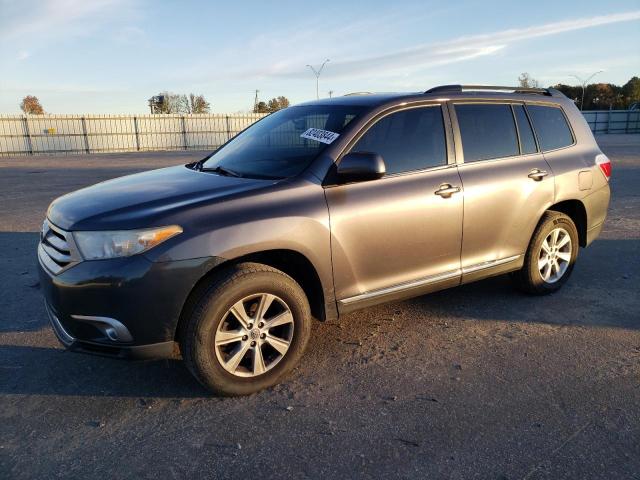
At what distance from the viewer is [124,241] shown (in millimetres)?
2713

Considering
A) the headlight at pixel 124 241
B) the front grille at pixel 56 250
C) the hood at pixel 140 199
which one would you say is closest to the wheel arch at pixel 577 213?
the hood at pixel 140 199

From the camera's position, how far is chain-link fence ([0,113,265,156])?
34188mm

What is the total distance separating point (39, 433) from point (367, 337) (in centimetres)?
221

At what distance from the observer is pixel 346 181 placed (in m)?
3.26

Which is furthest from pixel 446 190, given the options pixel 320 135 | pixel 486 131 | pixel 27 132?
pixel 27 132

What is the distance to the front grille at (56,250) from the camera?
284 centimetres

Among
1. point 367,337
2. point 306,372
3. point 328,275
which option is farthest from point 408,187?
point 306,372

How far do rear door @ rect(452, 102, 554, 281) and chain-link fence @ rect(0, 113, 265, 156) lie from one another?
3237 cm

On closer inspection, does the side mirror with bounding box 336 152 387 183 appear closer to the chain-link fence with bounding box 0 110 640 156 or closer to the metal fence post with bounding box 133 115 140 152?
the chain-link fence with bounding box 0 110 640 156

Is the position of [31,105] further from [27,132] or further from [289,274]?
[289,274]

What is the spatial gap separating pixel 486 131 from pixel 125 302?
9.98ft

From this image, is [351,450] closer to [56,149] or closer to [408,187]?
[408,187]

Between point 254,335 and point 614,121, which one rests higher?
point 614,121

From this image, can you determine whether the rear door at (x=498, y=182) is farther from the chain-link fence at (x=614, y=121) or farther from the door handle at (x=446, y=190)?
the chain-link fence at (x=614, y=121)
